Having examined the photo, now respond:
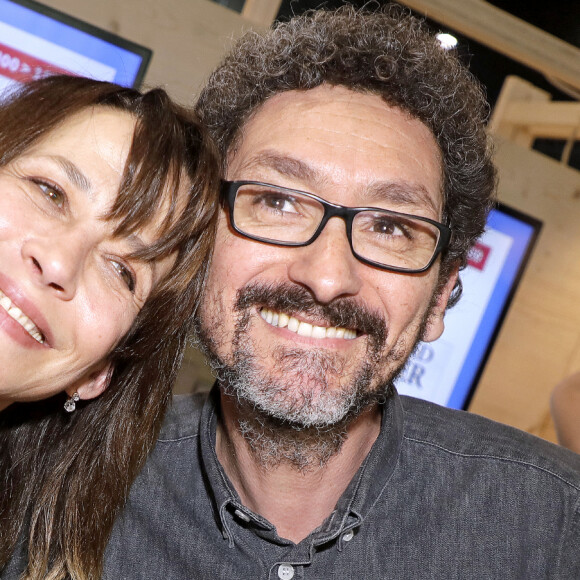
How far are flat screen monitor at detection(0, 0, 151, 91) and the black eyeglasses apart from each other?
891 mm

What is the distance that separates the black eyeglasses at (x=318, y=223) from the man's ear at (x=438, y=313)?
0.65ft

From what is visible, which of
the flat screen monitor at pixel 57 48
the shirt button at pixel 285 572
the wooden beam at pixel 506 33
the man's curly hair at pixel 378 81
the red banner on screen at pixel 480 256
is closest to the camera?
the shirt button at pixel 285 572

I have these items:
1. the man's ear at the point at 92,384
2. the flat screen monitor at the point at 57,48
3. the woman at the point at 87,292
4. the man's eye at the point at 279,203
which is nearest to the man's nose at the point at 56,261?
the woman at the point at 87,292

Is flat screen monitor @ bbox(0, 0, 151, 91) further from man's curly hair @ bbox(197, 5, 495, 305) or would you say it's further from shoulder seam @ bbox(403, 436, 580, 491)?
shoulder seam @ bbox(403, 436, 580, 491)

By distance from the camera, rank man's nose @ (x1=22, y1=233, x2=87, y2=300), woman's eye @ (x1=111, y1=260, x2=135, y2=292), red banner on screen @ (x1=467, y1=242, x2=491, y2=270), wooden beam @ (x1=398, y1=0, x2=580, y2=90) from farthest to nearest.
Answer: red banner on screen @ (x1=467, y1=242, x2=491, y2=270) < wooden beam @ (x1=398, y1=0, x2=580, y2=90) < woman's eye @ (x1=111, y1=260, x2=135, y2=292) < man's nose @ (x1=22, y1=233, x2=87, y2=300)

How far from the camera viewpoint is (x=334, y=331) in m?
1.49

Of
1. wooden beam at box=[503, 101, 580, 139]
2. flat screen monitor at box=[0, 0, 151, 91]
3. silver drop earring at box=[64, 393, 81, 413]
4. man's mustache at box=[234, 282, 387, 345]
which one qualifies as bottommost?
silver drop earring at box=[64, 393, 81, 413]

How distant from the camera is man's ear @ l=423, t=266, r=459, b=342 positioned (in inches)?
68.0

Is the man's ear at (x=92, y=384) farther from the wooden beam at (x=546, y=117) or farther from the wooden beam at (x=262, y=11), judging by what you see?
the wooden beam at (x=546, y=117)

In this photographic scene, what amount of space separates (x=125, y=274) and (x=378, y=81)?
27.0 inches

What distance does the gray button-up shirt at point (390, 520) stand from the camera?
1.50 metres

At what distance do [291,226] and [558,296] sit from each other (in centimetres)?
206

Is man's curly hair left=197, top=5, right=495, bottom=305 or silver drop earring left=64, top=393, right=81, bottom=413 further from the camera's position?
man's curly hair left=197, top=5, right=495, bottom=305

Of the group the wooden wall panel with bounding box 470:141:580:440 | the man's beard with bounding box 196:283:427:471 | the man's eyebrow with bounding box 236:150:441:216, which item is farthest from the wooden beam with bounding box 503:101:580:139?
the man's beard with bounding box 196:283:427:471
